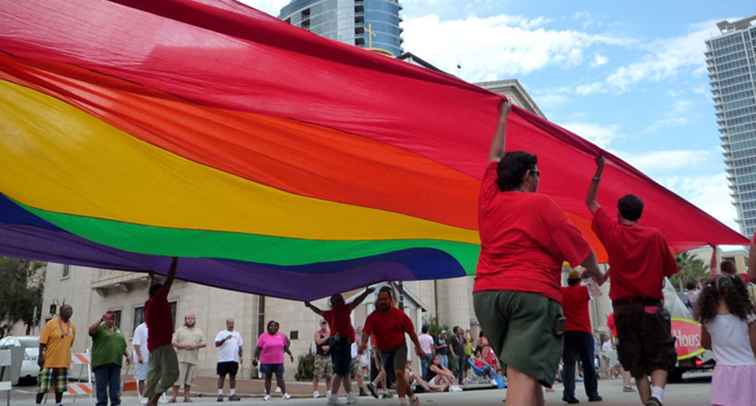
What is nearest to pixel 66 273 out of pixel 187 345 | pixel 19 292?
pixel 19 292

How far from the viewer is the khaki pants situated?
6633mm

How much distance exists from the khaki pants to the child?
5.38m

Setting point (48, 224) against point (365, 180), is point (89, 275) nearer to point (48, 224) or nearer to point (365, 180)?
point (48, 224)

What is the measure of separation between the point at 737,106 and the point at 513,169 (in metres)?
180

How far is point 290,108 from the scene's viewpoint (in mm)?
4199

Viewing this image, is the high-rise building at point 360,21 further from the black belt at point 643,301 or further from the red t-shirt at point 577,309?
the black belt at point 643,301

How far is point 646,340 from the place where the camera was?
427 cm

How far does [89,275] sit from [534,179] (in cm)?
3236

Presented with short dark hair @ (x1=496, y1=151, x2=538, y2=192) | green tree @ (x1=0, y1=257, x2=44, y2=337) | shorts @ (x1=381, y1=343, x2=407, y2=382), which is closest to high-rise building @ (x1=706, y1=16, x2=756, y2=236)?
green tree @ (x1=0, y1=257, x2=44, y2=337)

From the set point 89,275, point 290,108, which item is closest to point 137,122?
point 290,108

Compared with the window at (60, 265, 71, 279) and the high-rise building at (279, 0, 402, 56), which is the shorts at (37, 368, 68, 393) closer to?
the window at (60, 265, 71, 279)

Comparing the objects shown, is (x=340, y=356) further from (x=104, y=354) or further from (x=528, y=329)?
(x=528, y=329)

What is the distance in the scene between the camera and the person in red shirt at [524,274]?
2520 millimetres

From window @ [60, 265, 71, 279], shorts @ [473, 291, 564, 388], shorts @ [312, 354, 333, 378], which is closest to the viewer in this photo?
shorts @ [473, 291, 564, 388]
